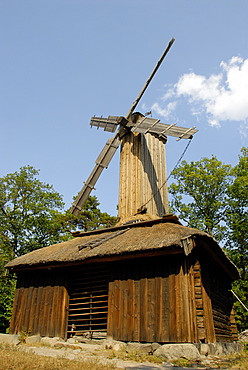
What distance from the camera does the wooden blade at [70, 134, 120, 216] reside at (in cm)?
1510

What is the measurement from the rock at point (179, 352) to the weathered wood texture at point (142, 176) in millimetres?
6061

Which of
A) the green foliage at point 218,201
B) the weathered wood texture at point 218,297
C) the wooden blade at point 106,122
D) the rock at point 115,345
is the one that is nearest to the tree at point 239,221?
the green foliage at point 218,201

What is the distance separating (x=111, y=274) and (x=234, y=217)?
15.8 metres

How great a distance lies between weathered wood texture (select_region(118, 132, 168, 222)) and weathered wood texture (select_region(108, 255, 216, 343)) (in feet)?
13.1

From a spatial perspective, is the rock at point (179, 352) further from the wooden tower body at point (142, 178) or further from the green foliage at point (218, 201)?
the green foliage at point (218, 201)

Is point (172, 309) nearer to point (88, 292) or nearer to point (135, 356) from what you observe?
point (135, 356)

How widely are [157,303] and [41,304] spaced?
437 centimetres

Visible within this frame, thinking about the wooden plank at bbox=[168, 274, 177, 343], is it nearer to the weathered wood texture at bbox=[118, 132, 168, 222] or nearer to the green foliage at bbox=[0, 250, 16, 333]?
the weathered wood texture at bbox=[118, 132, 168, 222]

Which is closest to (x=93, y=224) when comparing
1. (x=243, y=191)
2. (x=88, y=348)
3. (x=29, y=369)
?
(x=243, y=191)

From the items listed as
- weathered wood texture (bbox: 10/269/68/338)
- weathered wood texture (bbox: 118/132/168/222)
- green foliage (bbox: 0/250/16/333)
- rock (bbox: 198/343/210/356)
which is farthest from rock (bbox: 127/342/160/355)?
green foliage (bbox: 0/250/16/333)

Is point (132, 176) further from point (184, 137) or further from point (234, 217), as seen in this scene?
point (234, 217)

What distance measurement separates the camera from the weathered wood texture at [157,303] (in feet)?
28.8

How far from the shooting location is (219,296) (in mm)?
12312

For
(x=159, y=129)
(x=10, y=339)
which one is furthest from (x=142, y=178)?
(x=10, y=339)
